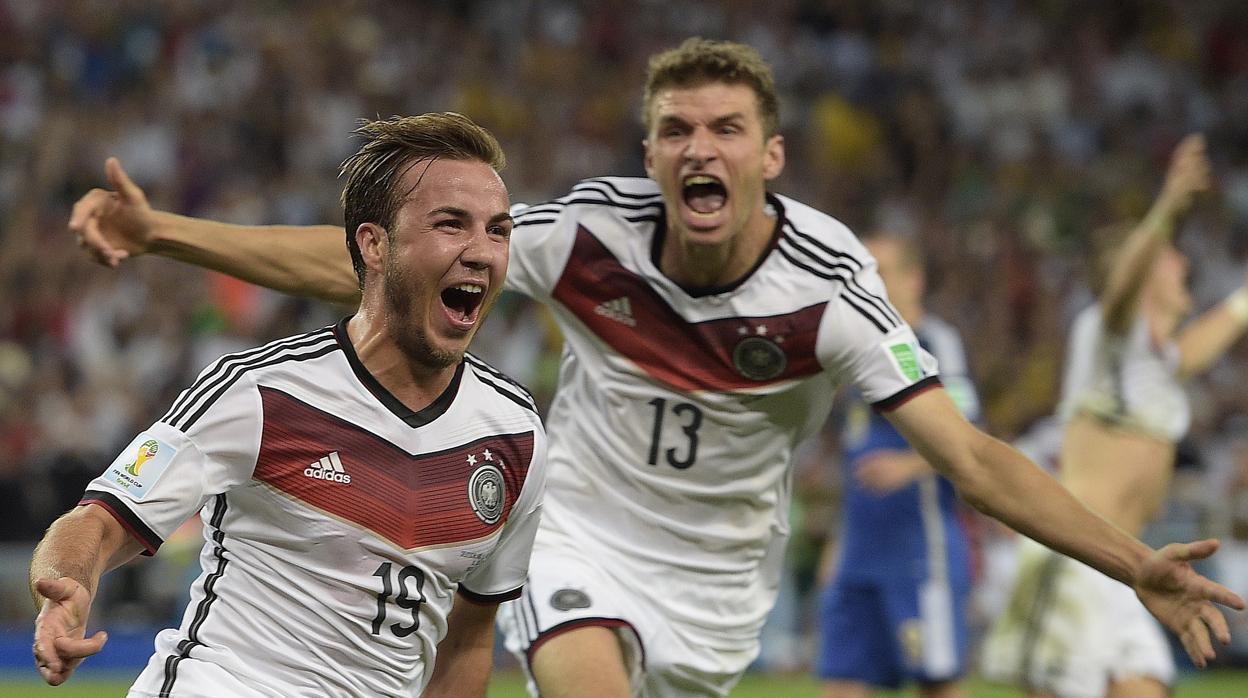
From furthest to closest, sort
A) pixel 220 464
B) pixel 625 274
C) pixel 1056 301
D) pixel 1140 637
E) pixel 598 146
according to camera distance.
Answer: pixel 598 146 < pixel 1056 301 < pixel 1140 637 < pixel 625 274 < pixel 220 464

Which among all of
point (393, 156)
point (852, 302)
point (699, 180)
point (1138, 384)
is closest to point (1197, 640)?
point (852, 302)

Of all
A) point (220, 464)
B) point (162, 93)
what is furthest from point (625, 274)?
point (162, 93)

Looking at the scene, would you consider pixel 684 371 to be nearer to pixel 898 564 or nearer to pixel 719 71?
pixel 719 71

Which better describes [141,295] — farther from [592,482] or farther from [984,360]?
[592,482]

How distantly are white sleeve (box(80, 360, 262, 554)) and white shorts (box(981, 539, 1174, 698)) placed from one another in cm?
447

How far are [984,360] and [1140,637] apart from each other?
7082 mm

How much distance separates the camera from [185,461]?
3.68 metres

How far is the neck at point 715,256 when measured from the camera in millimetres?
5289

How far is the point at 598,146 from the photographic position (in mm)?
16125

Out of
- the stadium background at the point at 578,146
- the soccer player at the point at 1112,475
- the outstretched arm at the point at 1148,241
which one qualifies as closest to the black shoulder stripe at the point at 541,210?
the outstretched arm at the point at 1148,241

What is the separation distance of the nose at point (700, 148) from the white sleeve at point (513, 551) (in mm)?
1241

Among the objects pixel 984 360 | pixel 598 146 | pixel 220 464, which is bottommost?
pixel 984 360

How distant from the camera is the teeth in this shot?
518cm

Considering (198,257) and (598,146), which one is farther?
(598,146)
